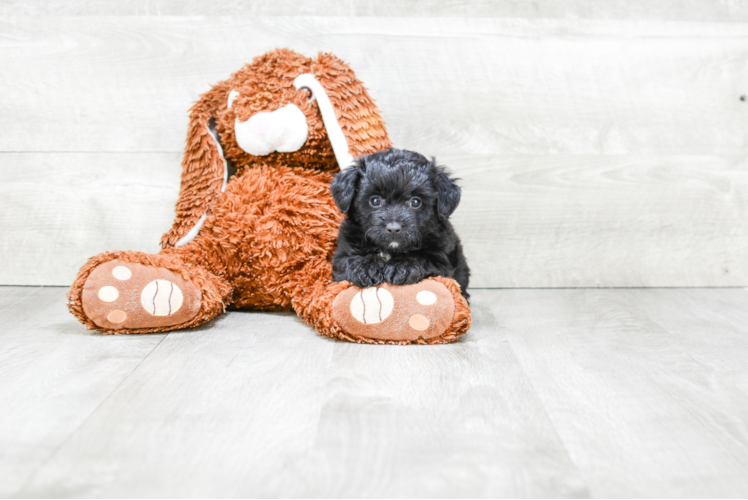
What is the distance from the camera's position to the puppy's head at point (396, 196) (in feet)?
5.19

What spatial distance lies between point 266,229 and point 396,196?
46cm

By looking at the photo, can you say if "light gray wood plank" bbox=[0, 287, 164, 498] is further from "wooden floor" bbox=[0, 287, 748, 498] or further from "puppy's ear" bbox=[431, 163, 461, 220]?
"puppy's ear" bbox=[431, 163, 461, 220]

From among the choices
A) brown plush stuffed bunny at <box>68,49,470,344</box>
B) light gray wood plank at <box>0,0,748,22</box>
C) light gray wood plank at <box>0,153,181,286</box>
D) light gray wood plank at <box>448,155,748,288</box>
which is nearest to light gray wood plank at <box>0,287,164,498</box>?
brown plush stuffed bunny at <box>68,49,470,344</box>

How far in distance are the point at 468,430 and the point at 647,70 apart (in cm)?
175

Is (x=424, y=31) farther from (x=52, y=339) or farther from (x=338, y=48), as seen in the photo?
(x=52, y=339)

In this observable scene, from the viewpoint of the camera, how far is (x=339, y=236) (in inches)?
69.7

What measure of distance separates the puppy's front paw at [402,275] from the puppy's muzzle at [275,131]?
0.54m

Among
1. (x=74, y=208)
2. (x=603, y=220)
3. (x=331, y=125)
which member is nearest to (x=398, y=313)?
(x=331, y=125)

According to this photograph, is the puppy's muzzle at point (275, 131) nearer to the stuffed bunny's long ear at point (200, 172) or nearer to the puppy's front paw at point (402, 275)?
the stuffed bunny's long ear at point (200, 172)

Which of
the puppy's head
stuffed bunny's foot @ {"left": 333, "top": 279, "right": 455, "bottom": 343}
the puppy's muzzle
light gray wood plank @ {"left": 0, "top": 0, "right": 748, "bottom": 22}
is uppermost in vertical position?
light gray wood plank @ {"left": 0, "top": 0, "right": 748, "bottom": 22}

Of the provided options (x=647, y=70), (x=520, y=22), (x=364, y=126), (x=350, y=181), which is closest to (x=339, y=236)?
(x=350, y=181)

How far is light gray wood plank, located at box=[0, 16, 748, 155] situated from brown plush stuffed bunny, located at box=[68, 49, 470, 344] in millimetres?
312

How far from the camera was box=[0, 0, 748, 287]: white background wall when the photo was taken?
2236 mm

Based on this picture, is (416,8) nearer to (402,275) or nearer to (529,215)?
(529,215)
